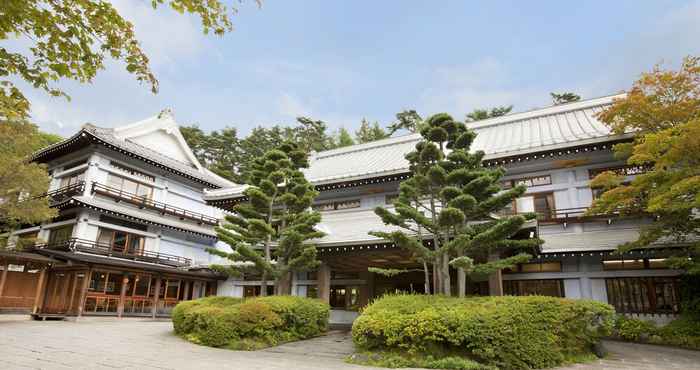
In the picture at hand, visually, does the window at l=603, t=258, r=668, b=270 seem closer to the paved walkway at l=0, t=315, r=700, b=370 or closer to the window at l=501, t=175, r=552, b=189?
the paved walkway at l=0, t=315, r=700, b=370

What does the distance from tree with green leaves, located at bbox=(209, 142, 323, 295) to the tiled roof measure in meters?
13.0

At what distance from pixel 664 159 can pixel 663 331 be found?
5408 millimetres

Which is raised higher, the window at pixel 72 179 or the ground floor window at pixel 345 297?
the window at pixel 72 179

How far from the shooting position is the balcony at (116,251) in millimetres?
20828

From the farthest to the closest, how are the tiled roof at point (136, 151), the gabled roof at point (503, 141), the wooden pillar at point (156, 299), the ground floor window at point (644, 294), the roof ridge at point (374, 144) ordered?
the tiled roof at point (136, 151) → the wooden pillar at point (156, 299) → the roof ridge at point (374, 144) → the gabled roof at point (503, 141) → the ground floor window at point (644, 294)

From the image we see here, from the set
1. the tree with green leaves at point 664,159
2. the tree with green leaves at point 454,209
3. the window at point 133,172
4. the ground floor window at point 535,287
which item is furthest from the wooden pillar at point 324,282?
the window at point 133,172

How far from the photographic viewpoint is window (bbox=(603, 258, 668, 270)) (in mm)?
12641

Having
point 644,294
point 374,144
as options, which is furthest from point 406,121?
point 644,294

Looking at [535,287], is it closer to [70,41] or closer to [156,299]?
[70,41]

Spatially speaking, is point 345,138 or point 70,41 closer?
point 70,41

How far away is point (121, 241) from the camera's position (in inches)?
929

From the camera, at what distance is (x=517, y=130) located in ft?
59.2

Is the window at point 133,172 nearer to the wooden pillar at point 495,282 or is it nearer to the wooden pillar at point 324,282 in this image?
the wooden pillar at point 324,282

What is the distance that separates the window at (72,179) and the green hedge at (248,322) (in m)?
16.0
